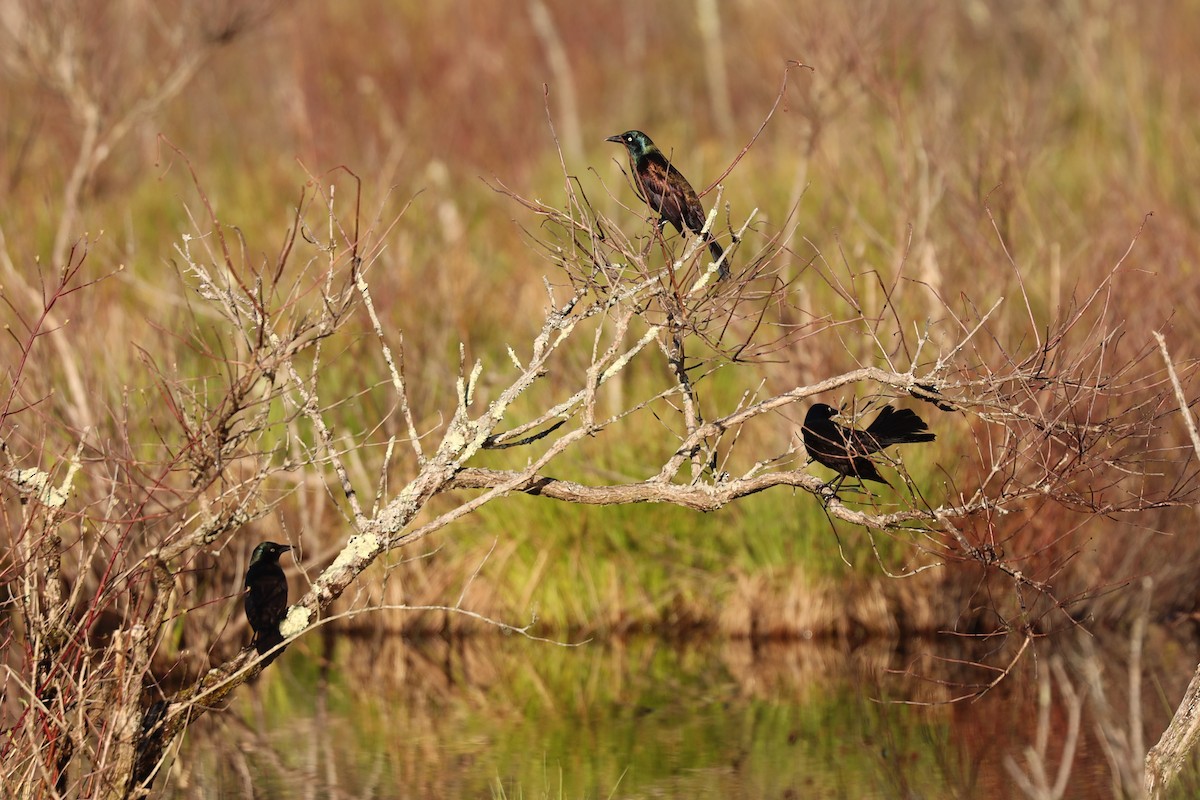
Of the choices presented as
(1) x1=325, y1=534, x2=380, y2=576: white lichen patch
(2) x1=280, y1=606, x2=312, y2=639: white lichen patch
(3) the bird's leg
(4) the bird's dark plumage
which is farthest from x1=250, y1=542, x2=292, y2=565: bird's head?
(3) the bird's leg

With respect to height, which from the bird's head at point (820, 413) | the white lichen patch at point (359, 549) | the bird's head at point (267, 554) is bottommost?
the white lichen patch at point (359, 549)

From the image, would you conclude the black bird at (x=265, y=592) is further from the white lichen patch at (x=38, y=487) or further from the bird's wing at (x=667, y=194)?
the bird's wing at (x=667, y=194)

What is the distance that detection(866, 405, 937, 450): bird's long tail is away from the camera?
4.74 metres

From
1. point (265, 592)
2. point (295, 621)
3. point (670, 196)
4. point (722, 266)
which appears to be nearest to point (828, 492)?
point (722, 266)

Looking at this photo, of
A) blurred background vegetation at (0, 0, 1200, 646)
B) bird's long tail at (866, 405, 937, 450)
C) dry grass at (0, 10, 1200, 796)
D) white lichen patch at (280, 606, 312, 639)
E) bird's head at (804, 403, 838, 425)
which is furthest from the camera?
blurred background vegetation at (0, 0, 1200, 646)

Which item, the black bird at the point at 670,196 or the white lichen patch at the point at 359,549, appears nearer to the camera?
the white lichen patch at the point at 359,549

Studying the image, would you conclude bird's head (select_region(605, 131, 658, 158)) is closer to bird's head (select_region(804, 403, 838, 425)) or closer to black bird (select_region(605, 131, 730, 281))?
black bird (select_region(605, 131, 730, 281))

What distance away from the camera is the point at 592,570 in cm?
934

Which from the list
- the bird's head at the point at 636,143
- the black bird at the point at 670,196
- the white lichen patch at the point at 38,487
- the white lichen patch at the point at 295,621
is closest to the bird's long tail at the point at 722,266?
the black bird at the point at 670,196

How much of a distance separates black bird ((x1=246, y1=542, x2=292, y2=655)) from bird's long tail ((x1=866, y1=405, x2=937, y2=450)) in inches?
77.9

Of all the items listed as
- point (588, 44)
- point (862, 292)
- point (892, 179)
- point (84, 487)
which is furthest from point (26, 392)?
point (588, 44)

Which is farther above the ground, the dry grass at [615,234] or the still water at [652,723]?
the dry grass at [615,234]

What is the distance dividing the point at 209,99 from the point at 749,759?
51.0 feet

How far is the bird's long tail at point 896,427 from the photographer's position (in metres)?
4.74
